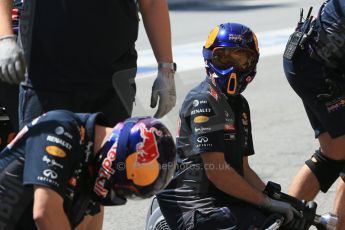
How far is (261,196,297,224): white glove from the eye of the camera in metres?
4.36

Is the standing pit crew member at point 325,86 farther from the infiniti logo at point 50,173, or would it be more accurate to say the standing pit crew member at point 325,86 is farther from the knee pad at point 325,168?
Result: the infiniti logo at point 50,173

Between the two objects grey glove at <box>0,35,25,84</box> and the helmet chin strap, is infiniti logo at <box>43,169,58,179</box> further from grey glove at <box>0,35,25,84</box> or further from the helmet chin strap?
the helmet chin strap

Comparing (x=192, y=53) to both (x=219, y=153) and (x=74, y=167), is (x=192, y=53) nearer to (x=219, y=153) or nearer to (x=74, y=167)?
(x=219, y=153)

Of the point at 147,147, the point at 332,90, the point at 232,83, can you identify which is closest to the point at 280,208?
the point at 232,83

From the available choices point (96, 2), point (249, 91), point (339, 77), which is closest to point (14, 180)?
point (96, 2)

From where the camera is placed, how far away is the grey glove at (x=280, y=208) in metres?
4.36

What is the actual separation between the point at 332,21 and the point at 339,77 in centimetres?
31

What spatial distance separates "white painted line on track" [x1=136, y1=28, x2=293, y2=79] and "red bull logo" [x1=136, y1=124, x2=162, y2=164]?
7104 millimetres

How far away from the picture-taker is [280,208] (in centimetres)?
436

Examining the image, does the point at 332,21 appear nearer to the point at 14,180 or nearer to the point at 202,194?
the point at 202,194

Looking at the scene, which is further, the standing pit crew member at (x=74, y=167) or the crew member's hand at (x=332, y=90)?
the crew member's hand at (x=332, y=90)

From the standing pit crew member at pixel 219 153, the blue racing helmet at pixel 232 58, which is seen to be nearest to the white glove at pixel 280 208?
the standing pit crew member at pixel 219 153

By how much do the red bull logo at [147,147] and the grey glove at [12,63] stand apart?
2.32 feet

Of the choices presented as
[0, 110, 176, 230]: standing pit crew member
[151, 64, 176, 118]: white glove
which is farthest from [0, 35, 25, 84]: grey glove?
[151, 64, 176, 118]: white glove
